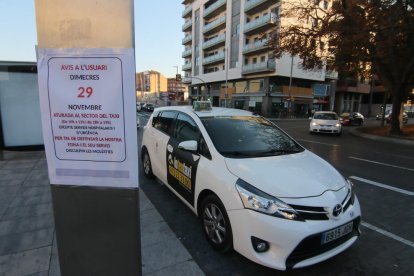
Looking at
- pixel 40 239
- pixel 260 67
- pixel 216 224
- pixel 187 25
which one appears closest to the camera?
pixel 216 224

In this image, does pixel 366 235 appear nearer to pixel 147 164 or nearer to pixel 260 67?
pixel 147 164

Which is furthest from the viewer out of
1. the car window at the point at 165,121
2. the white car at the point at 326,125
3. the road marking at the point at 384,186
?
the white car at the point at 326,125

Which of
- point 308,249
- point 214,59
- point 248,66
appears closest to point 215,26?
point 214,59

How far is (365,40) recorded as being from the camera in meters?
13.6

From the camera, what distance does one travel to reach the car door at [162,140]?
460 centimetres

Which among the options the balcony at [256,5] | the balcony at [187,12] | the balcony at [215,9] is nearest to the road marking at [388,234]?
the balcony at [256,5]

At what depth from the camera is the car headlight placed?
253 cm

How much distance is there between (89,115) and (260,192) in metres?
1.77

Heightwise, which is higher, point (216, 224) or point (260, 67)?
point (260, 67)

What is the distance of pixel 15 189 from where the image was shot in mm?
4840

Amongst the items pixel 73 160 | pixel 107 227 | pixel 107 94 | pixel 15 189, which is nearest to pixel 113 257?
pixel 107 227

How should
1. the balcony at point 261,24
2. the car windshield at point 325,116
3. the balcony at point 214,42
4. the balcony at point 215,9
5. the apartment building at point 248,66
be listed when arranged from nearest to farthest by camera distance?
the car windshield at point 325,116
the balcony at point 261,24
the apartment building at point 248,66
the balcony at point 215,9
the balcony at point 214,42

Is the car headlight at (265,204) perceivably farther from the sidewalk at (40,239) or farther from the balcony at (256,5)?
the balcony at (256,5)

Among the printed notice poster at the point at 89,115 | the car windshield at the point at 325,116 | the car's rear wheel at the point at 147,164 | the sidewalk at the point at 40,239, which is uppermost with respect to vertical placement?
the printed notice poster at the point at 89,115
